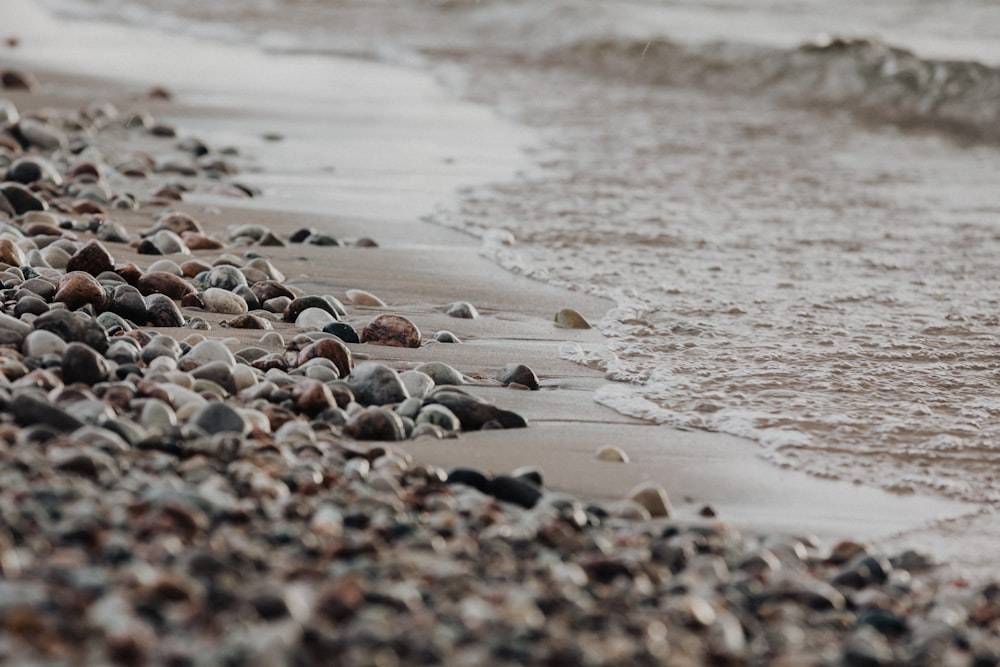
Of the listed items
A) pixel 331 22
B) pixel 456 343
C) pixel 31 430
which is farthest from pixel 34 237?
pixel 331 22

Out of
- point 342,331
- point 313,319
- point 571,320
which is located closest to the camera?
point 342,331

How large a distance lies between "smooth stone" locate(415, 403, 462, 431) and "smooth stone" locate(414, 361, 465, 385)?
27 centimetres

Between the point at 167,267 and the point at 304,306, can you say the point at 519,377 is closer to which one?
the point at 304,306

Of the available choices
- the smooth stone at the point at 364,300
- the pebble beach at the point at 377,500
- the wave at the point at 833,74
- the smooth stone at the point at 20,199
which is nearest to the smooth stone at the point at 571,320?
the pebble beach at the point at 377,500

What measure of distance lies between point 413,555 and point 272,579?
0.27 m

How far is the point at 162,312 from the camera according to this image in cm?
342

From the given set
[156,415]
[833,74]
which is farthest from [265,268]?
[833,74]

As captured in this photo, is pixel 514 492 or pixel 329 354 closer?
pixel 514 492

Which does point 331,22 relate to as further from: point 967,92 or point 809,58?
point 967,92

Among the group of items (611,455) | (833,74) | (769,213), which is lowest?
(611,455)

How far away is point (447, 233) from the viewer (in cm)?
516

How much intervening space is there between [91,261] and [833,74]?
27.4 ft

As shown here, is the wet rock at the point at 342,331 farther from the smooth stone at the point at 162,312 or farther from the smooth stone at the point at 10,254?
the smooth stone at the point at 10,254

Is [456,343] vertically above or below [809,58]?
below
